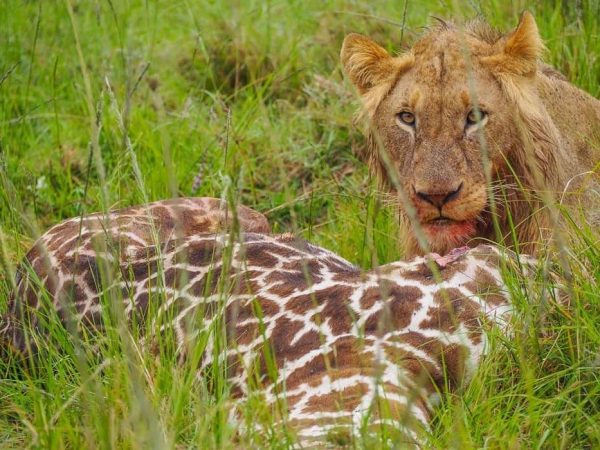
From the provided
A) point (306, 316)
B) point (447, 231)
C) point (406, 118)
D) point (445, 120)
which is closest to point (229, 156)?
point (406, 118)

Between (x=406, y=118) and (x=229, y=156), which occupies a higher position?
(x=406, y=118)

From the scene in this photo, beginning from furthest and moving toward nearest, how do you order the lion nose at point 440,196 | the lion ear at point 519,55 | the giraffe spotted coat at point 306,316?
1. the lion ear at point 519,55
2. the lion nose at point 440,196
3. the giraffe spotted coat at point 306,316

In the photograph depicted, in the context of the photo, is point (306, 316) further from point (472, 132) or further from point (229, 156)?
point (229, 156)

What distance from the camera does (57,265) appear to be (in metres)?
4.33

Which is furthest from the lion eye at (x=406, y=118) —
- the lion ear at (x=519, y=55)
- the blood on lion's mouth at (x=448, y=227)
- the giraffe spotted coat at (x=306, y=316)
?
the giraffe spotted coat at (x=306, y=316)

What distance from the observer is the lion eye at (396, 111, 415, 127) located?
4.57m

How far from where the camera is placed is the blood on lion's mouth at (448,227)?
431 cm

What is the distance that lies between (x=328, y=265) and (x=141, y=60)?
3.38 meters

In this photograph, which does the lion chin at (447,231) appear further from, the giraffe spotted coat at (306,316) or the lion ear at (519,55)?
the lion ear at (519,55)

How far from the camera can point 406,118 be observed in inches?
181

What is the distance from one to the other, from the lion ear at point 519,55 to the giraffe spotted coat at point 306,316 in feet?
3.41

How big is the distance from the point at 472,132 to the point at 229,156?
2015 mm

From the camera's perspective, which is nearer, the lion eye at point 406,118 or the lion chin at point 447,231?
the lion chin at point 447,231

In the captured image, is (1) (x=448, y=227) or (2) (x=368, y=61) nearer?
(1) (x=448, y=227)
